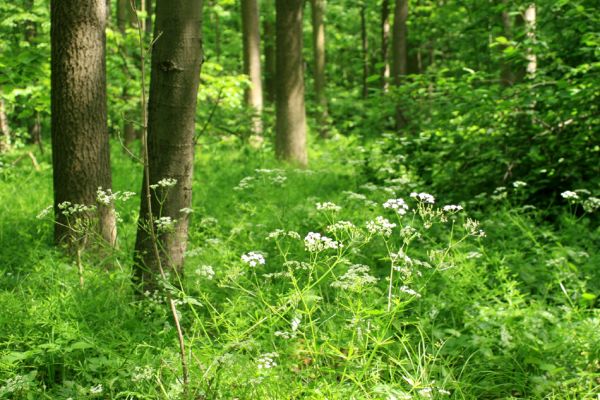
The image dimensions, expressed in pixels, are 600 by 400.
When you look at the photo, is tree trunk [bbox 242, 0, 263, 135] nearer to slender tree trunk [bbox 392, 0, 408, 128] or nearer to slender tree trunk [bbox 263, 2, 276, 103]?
slender tree trunk [bbox 392, 0, 408, 128]

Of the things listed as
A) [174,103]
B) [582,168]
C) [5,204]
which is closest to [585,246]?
[582,168]

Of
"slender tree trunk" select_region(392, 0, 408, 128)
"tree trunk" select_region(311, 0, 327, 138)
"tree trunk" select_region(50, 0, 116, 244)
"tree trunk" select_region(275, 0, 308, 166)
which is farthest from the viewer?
"tree trunk" select_region(311, 0, 327, 138)

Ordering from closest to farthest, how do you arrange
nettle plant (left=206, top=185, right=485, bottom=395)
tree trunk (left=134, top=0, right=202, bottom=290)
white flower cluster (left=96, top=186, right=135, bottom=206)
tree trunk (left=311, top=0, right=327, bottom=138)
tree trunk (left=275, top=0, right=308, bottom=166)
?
nettle plant (left=206, top=185, right=485, bottom=395)
white flower cluster (left=96, top=186, right=135, bottom=206)
tree trunk (left=134, top=0, right=202, bottom=290)
tree trunk (left=275, top=0, right=308, bottom=166)
tree trunk (left=311, top=0, right=327, bottom=138)

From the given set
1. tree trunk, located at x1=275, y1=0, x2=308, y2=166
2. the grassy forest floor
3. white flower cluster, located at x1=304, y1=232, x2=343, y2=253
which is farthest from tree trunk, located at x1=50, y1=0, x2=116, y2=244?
tree trunk, located at x1=275, y1=0, x2=308, y2=166

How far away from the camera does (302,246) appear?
15.1 ft

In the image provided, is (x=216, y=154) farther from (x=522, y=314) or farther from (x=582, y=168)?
(x=522, y=314)

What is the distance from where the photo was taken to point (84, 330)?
3.34 metres

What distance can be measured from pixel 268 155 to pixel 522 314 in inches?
294

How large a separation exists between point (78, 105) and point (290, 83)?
5208 millimetres

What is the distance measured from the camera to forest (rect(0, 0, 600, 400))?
9.05 feet

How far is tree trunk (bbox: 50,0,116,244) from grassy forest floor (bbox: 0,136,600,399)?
546 millimetres

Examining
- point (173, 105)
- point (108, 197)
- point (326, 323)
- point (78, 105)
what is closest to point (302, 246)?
point (326, 323)

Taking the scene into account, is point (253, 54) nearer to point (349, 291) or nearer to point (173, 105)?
point (173, 105)

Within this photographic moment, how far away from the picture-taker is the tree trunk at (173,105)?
3.82 m
